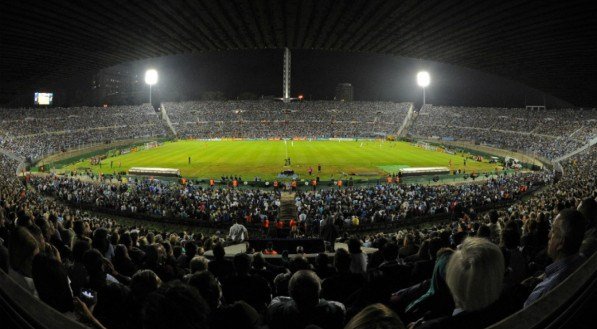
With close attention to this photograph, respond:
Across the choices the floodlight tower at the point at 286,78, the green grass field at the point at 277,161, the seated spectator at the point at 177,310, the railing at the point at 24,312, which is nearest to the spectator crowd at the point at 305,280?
the seated spectator at the point at 177,310

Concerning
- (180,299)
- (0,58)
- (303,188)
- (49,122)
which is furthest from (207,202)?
(49,122)

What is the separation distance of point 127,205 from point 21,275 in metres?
24.7

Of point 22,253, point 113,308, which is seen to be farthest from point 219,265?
point 22,253

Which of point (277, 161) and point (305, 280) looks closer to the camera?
point (305, 280)

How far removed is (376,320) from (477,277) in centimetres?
91

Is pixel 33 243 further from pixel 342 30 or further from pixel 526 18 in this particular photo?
pixel 342 30

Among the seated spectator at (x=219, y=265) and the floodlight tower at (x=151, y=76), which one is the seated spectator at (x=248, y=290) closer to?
the seated spectator at (x=219, y=265)

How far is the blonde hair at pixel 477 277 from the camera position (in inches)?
100

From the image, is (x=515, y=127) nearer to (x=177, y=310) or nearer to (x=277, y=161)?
(x=277, y=161)

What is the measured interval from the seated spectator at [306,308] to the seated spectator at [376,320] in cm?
177

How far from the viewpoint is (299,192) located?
107 ft

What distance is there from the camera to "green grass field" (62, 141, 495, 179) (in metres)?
47.8

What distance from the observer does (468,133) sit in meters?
86.1

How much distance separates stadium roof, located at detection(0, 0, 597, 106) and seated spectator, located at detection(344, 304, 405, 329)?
27.2m
